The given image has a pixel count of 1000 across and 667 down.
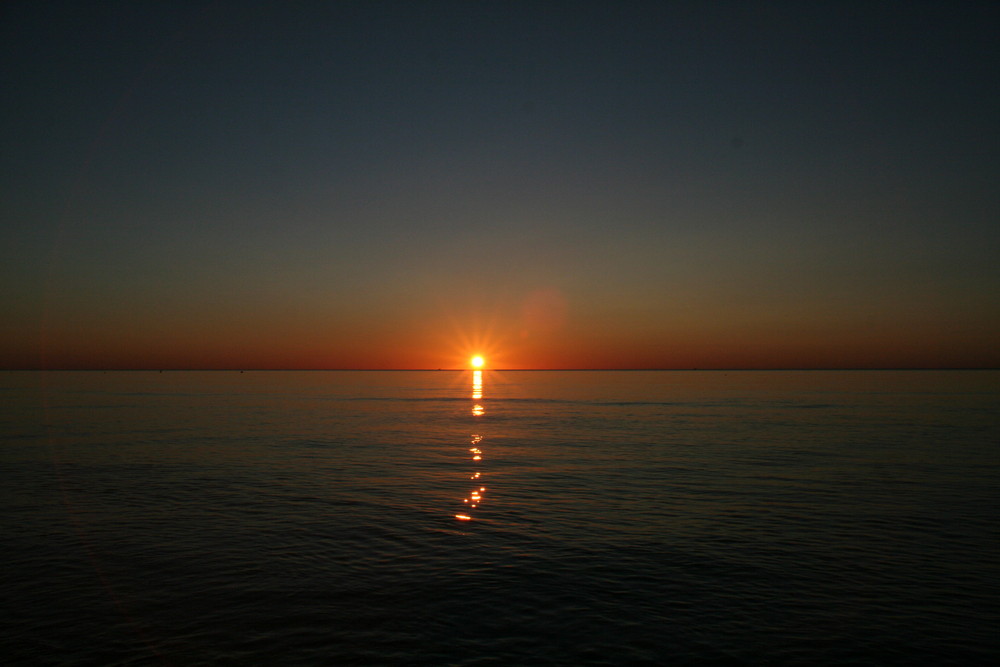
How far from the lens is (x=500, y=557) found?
1964cm

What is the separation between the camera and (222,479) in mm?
33438

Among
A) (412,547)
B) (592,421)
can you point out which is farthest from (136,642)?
(592,421)

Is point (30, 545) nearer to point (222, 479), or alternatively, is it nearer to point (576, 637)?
point (222, 479)

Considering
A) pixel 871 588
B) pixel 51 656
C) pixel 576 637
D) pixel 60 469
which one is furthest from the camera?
pixel 60 469

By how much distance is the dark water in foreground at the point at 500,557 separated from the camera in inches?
531

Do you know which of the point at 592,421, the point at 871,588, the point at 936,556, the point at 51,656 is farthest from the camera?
the point at 592,421

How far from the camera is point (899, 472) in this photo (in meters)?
35.1

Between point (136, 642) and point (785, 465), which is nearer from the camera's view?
point (136, 642)

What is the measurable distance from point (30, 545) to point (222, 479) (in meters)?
12.9

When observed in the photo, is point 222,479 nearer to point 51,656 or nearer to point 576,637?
point 51,656

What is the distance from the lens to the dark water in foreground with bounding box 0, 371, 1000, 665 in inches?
531

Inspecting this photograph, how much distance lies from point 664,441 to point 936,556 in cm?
3142

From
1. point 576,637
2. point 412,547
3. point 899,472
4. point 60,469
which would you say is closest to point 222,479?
point 60,469

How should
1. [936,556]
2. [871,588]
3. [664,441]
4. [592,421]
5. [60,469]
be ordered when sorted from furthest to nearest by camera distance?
[592,421] < [664,441] < [60,469] < [936,556] < [871,588]
